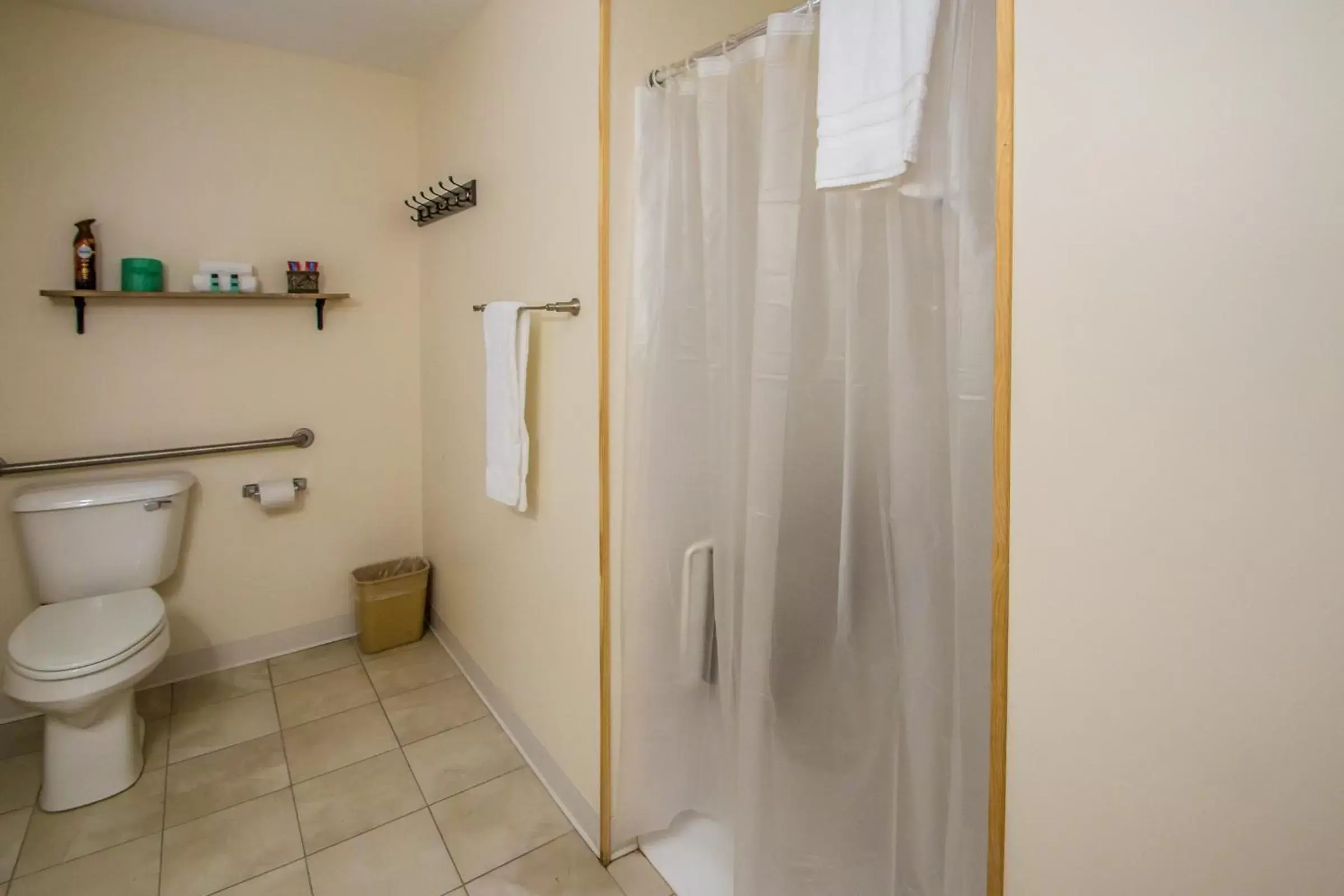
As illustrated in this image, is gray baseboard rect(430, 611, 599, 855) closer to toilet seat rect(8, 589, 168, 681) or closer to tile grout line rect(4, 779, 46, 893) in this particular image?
toilet seat rect(8, 589, 168, 681)

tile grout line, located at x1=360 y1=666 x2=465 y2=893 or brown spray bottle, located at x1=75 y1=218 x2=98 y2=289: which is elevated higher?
brown spray bottle, located at x1=75 y1=218 x2=98 y2=289

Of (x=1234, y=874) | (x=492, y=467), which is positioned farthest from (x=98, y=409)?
(x=1234, y=874)

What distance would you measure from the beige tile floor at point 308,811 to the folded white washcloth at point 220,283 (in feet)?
4.84

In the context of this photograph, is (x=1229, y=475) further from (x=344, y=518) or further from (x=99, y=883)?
(x=344, y=518)

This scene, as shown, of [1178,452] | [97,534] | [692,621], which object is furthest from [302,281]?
[1178,452]

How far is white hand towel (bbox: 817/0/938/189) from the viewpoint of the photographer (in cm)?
94

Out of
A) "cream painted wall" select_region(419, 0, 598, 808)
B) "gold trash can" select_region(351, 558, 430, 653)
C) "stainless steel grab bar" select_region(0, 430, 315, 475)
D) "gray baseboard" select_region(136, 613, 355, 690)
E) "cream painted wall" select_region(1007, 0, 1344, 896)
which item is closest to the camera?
"cream painted wall" select_region(1007, 0, 1344, 896)

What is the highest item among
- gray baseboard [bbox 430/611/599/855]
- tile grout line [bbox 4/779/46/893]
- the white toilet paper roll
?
the white toilet paper roll

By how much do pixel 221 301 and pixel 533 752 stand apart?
78.8 inches

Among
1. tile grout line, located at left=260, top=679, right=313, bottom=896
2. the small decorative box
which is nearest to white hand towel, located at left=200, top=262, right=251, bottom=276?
the small decorative box

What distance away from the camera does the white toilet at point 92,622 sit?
1.74m

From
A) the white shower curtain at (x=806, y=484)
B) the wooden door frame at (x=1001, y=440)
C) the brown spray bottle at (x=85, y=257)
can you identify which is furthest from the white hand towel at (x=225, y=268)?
the wooden door frame at (x=1001, y=440)

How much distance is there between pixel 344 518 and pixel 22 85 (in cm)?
176

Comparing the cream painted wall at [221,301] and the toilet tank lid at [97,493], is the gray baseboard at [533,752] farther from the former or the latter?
the toilet tank lid at [97,493]
